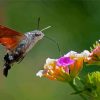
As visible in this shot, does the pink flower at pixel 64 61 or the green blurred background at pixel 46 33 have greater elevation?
the green blurred background at pixel 46 33

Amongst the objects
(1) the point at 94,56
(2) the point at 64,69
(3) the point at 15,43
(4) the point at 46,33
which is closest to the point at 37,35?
(3) the point at 15,43

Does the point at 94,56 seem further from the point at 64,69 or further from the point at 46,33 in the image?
the point at 46,33

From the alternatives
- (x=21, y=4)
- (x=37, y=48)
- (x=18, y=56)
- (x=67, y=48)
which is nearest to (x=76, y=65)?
(x=18, y=56)

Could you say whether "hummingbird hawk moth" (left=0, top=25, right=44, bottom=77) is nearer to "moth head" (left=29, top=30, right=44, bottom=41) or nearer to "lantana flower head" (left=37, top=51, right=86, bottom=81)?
"moth head" (left=29, top=30, right=44, bottom=41)

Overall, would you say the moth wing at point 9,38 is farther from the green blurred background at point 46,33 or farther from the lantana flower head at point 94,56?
the green blurred background at point 46,33

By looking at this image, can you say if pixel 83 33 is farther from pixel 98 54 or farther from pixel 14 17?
pixel 98 54

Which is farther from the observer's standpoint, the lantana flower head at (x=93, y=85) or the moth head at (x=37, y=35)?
the moth head at (x=37, y=35)

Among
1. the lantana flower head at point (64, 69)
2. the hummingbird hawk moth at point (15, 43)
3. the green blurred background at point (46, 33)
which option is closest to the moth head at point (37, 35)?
the hummingbird hawk moth at point (15, 43)

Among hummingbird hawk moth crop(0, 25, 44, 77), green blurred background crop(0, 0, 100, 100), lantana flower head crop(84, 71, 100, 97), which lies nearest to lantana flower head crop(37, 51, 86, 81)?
lantana flower head crop(84, 71, 100, 97)
